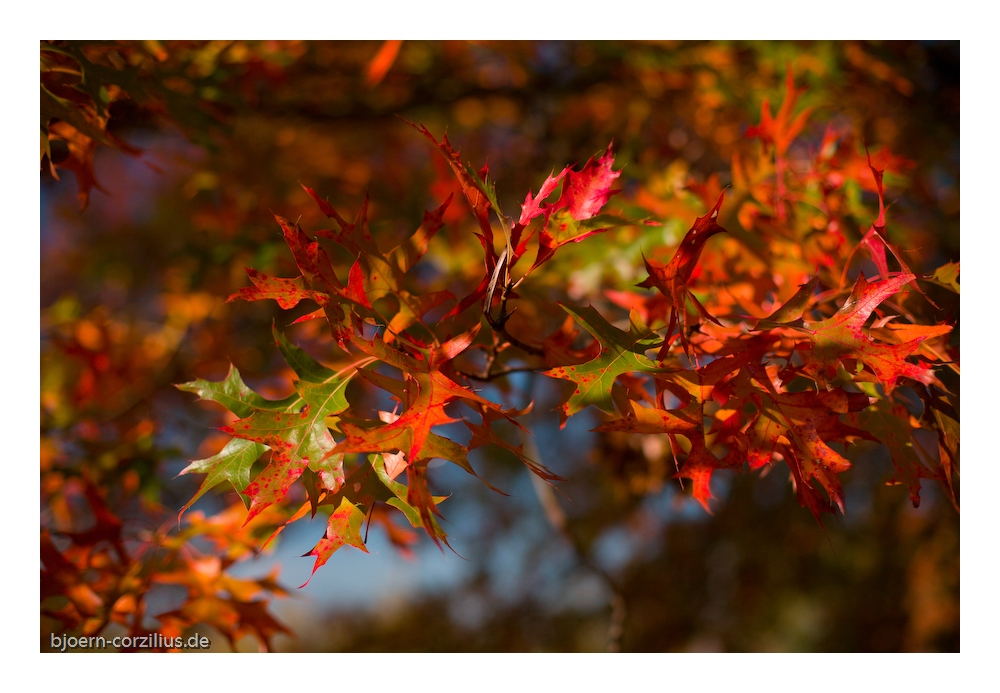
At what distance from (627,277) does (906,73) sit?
42.5 inches

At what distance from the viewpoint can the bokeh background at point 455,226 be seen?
4.92 feet

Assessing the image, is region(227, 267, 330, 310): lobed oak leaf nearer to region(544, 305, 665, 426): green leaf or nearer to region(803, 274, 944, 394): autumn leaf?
region(544, 305, 665, 426): green leaf

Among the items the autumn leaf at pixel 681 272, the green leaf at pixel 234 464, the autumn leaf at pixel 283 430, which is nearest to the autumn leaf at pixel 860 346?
the autumn leaf at pixel 681 272

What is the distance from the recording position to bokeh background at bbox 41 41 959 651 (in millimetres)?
1500

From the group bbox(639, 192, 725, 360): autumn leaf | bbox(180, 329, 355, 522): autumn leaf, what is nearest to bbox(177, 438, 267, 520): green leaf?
bbox(180, 329, 355, 522): autumn leaf

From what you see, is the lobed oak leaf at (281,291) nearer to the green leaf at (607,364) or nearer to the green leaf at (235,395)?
the green leaf at (235,395)

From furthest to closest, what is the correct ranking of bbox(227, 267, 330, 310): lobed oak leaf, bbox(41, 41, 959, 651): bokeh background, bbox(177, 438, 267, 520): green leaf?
bbox(41, 41, 959, 651): bokeh background, bbox(177, 438, 267, 520): green leaf, bbox(227, 267, 330, 310): lobed oak leaf

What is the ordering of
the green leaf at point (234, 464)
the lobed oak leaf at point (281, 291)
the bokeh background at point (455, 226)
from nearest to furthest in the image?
the lobed oak leaf at point (281, 291) → the green leaf at point (234, 464) → the bokeh background at point (455, 226)

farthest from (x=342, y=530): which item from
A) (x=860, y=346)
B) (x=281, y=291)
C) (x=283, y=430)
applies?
(x=860, y=346)

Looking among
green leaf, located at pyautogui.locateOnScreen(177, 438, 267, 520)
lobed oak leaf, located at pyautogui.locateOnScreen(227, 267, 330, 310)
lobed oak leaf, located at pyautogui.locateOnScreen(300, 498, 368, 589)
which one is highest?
lobed oak leaf, located at pyautogui.locateOnScreen(227, 267, 330, 310)

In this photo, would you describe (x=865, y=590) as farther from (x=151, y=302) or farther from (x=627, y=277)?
(x=151, y=302)

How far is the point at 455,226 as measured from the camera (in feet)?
5.41

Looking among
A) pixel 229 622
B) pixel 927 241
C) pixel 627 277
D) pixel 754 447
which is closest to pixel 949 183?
pixel 927 241

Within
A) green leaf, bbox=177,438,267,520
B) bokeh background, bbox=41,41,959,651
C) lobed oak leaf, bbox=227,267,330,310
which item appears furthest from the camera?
bokeh background, bbox=41,41,959,651
